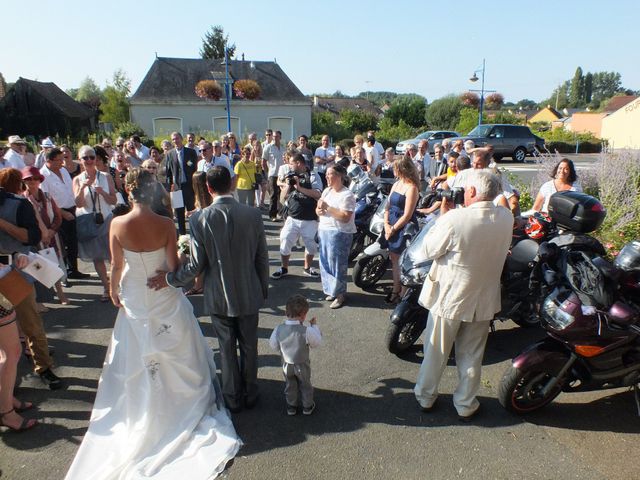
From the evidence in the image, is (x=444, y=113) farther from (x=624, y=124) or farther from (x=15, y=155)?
(x=15, y=155)

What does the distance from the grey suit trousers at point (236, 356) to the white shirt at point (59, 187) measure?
A: 12.6ft

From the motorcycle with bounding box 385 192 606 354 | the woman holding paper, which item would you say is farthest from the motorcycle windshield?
the woman holding paper

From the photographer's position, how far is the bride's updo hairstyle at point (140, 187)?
3.11 m

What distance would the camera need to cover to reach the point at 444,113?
42.8 meters

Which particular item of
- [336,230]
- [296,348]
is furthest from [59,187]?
[296,348]

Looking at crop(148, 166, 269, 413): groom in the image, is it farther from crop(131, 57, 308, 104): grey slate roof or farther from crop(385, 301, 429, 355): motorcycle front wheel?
A: crop(131, 57, 308, 104): grey slate roof

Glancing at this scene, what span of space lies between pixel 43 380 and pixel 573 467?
4.18 meters

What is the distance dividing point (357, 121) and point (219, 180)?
116 feet

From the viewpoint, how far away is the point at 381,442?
3.19 metres

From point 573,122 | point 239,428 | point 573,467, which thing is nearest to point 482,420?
point 573,467

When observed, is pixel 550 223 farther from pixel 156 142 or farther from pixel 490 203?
pixel 156 142

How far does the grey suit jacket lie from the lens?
10.3 feet

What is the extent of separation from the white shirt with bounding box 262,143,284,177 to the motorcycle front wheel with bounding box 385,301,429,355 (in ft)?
21.8

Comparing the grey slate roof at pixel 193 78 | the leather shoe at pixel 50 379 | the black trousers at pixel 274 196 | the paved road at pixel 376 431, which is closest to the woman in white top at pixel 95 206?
the paved road at pixel 376 431
